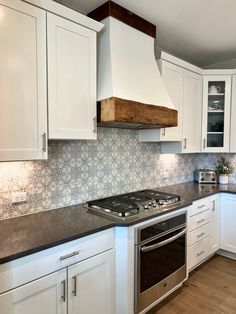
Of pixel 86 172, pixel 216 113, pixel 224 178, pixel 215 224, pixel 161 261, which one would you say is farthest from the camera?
pixel 224 178

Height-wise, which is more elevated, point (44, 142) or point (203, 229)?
point (44, 142)

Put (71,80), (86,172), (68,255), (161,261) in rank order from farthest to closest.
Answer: (86,172) → (161,261) → (71,80) → (68,255)

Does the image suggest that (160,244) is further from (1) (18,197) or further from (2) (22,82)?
(2) (22,82)

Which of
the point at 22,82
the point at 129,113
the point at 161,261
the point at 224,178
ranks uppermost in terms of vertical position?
the point at 22,82

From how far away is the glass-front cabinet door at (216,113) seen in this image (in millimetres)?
3018

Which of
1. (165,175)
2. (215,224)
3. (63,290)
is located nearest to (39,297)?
(63,290)

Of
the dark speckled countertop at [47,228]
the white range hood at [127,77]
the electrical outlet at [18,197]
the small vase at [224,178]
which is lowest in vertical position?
the dark speckled countertop at [47,228]

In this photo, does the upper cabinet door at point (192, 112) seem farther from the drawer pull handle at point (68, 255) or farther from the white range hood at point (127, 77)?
the drawer pull handle at point (68, 255)

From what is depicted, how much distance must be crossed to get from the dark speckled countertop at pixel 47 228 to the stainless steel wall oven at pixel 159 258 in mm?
127

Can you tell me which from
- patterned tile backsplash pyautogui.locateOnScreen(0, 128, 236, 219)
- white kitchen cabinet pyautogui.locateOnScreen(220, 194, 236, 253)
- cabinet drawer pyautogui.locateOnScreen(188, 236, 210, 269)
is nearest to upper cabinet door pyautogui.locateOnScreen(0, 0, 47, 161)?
patterned tile backsplash pyautogui.locateOnScreen(0, 128, 236, 219)

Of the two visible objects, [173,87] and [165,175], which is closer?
[173,87]

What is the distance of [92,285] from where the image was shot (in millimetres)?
1563

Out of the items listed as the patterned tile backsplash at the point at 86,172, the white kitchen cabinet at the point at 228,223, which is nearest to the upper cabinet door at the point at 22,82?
the patterned tile backsplash at the point at 86,172

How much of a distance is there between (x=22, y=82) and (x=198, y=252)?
91.8 inches
